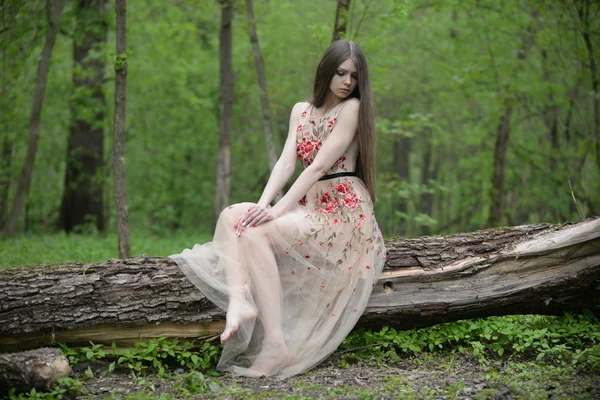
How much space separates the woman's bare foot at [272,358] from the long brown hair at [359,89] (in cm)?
134

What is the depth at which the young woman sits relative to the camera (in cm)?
391

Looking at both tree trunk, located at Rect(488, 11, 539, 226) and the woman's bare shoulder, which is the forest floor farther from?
tree trunk, located at Rect(488, 11, 539, 226)

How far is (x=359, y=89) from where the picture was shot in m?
4.27

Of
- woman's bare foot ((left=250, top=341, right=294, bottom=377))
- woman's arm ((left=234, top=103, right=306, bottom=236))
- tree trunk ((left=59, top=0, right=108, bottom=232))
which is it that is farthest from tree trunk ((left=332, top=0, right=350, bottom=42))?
tree trunk ((left=59, top=0, right=108, bottom=232))

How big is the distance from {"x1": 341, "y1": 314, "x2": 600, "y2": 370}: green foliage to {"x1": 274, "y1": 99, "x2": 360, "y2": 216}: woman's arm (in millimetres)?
1099

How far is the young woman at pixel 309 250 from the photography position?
3.91 meters

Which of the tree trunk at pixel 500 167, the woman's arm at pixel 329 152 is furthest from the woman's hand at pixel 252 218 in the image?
the tree trunk at pixel 500 167

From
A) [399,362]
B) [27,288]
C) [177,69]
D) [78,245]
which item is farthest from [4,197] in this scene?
[399,362]

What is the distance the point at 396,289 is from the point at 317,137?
3.92ft

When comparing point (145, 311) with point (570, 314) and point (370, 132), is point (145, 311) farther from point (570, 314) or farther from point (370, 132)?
point (570, 314)

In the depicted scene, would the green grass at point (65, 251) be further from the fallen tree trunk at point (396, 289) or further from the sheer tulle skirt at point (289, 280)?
the sheer tulle skirt at point (289, 280)

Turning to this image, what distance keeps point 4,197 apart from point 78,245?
598cm

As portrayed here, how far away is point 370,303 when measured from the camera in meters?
4.21

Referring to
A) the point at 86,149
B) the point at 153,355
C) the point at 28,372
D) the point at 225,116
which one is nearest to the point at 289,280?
the point at 153,355
